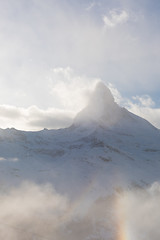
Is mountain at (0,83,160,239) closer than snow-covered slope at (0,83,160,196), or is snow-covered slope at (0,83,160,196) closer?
mountain at (0,83,160,239)

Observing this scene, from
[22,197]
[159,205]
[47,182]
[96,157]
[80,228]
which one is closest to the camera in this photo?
[80,228]

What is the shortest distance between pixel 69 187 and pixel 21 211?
31.4 m

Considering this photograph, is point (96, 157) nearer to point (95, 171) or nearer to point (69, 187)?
point (95, 171)

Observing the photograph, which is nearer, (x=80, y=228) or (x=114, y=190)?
(x=80, y=228)

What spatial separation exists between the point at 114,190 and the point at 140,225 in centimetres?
2697

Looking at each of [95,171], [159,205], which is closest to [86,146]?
[95,171]

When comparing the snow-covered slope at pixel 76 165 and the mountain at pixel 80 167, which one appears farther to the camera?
the snow-covered slope at pixel 76 165

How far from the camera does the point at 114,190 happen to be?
119250mm

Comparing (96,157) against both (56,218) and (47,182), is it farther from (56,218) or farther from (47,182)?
(56,218)

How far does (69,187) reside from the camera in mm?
119938

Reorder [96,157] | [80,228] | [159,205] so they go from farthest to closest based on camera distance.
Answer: [96,157] → [159,205] → [80,228]

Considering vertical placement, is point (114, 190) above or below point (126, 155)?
below

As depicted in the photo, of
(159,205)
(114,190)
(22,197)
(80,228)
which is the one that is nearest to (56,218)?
(80,228)

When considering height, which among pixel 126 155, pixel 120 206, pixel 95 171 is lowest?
pixel 120 206
